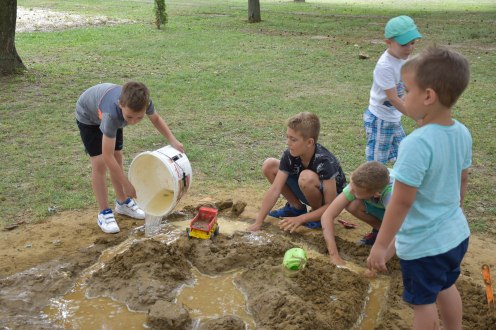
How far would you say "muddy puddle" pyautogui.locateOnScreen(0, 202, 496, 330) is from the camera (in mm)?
3398

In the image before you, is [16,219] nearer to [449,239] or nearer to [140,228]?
[140,228]

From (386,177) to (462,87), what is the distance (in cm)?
133

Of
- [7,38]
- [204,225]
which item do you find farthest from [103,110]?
[7,38]

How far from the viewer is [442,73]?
246cm

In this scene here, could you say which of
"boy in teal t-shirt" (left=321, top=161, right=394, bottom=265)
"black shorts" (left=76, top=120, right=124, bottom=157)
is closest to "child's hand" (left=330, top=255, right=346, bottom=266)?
"boy in teal t-shirt" (left=321, top=161, right=394, bottom=265)

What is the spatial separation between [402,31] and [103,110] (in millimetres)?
2327

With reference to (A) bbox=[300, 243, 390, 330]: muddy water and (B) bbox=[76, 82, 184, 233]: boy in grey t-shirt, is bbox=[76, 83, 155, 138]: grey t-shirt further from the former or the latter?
(A) bbox=[300, 243, 390, 330]: muddy water

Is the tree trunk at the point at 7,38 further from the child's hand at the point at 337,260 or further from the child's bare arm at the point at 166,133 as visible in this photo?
the child's hand at the point at 337,260

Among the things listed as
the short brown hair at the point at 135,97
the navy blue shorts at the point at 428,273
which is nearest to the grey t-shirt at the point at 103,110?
the short brown hair at the point at 135,97

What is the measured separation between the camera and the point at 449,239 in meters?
2.68

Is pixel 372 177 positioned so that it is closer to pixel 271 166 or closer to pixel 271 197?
pixel 271 197

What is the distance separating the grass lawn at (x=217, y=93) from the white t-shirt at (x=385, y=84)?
1141 mm

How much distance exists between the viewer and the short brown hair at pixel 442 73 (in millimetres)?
2461

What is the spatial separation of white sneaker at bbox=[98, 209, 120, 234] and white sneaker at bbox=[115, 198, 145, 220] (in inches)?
8.8
